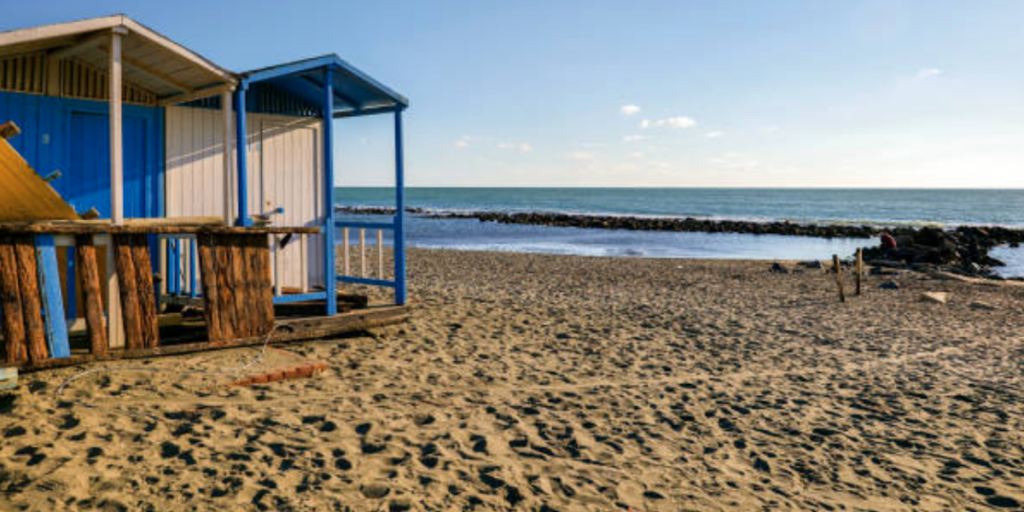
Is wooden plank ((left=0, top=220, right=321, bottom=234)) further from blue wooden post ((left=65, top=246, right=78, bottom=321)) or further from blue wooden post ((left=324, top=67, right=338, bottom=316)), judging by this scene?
blue wooden post ((left=65, top=246, right=78, bottom=321))

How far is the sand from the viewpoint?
4059 mm

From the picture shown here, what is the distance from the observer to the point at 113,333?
6.14m

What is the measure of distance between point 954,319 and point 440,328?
9.44m

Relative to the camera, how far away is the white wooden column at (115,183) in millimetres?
5859

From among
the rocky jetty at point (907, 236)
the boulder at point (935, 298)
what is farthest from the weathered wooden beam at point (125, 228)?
the rocky jetty at point (907, 236)

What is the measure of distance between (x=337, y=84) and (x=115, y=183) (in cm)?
335

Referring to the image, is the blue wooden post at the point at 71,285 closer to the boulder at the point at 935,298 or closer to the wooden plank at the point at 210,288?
the wooden plank at the point at 210,288

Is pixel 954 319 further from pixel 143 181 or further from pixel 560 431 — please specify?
pixel 143 181

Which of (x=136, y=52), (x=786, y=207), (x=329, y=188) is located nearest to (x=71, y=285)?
(x=136, y=52)

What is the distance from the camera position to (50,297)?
5574mm

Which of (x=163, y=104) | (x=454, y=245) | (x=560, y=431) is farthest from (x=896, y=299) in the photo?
(x=454, y=245)

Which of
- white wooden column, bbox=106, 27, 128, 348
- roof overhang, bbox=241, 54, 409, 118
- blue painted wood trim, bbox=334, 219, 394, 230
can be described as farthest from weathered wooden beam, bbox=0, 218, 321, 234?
roof overhang, bbox=241, 54, 409, 118

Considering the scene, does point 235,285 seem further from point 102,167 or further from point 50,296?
point 102,167

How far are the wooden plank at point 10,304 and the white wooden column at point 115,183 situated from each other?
0.72 metres
